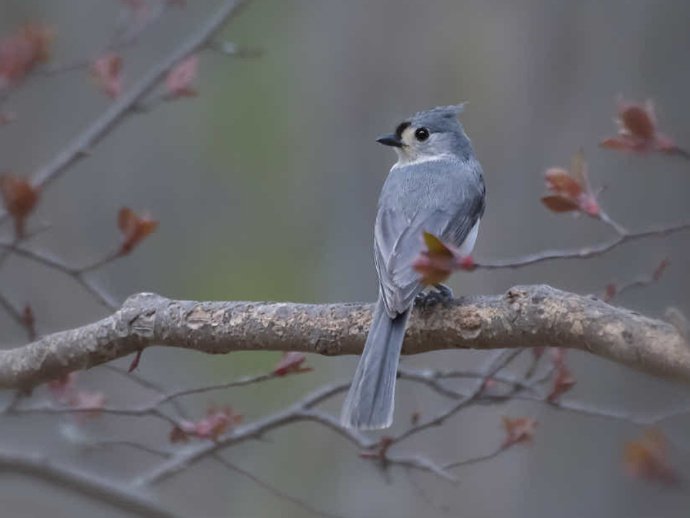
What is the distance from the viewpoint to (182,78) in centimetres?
468

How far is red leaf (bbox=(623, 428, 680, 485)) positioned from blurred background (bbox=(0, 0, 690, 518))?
0.20 metres

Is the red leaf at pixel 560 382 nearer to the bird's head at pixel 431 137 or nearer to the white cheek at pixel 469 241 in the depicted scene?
the white cheek at pixel 469 241

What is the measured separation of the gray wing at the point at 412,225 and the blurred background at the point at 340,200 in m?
0.68

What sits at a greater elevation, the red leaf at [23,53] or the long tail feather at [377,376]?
the red leaf at [23,53]

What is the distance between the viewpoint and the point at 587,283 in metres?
6.11

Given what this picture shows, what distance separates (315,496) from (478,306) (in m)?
4.92

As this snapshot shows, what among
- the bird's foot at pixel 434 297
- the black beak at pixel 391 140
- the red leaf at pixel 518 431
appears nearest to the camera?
the bird's foot at pixel 434 297

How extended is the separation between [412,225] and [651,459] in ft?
3.84

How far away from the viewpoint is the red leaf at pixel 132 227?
3.86 metres

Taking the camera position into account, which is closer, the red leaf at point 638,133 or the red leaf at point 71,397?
the red leaf at point 638,133

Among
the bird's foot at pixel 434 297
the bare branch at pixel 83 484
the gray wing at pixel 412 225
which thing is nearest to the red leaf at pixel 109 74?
the gray wing at pixel 412 225

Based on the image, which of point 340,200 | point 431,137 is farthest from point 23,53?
point 340,200

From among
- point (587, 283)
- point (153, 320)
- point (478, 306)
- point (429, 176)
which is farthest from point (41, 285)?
point (478, 306)

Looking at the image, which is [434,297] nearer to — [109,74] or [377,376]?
[377,376]
